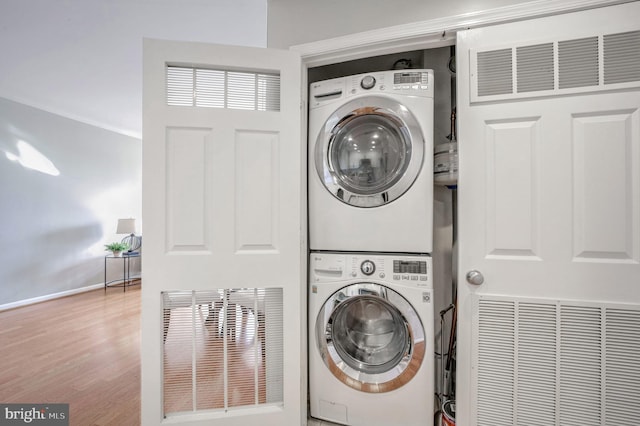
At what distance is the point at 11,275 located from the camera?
3438 millimetres

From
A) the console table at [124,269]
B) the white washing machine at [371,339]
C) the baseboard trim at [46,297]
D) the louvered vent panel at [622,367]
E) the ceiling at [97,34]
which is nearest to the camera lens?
the louvered vent panel at [622,367]

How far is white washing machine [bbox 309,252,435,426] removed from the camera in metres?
1.34

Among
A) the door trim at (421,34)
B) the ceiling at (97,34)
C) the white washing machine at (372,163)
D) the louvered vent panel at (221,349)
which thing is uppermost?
the ceiling at (97,34)

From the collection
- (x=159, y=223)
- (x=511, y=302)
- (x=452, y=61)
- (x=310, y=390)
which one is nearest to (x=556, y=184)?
(x=511, y=302)

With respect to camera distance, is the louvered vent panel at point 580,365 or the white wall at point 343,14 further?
the white wall at point 343,14

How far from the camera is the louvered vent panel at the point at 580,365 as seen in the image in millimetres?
1128

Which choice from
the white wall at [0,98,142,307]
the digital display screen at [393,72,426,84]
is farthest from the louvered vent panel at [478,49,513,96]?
the white wall at [0,98,142,307]

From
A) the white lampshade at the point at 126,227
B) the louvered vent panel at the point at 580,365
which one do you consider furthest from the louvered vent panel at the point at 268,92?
the white lampshade at the point at 126,227

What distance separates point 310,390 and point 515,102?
1.76m

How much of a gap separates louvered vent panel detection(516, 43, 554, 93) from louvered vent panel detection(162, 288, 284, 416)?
1.51 m

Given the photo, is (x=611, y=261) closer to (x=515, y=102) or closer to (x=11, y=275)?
(x=515, y=102)

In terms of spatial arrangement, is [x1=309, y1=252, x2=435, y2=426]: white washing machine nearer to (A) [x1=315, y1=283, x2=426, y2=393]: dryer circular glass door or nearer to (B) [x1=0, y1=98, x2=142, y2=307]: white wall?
(A) [x1=315, y1=283, x2=426, y2=393]: dryer circular glass door

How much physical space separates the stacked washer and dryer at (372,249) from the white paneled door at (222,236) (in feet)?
0.47

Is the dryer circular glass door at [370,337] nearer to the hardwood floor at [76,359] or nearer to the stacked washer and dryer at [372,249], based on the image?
the stacked washer and dryer at [372,249]
